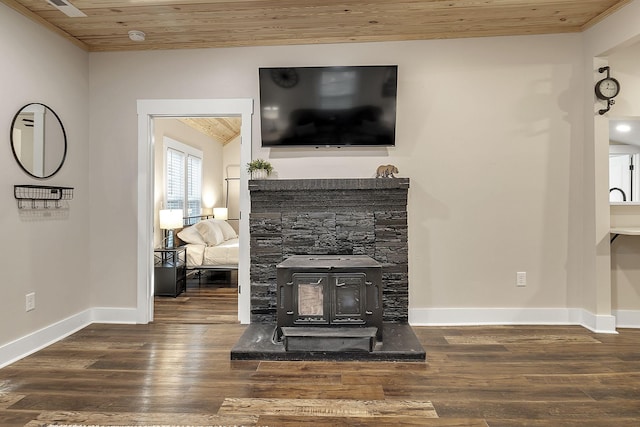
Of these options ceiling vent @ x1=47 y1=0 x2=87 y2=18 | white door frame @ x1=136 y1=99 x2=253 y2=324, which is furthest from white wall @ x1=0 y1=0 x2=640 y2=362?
ceiling vent @ x1=47 y1=0 x2=87 y2=18

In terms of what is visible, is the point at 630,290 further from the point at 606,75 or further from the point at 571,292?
the point at 606,75

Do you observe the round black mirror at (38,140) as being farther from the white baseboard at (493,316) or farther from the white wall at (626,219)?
the white wall at (626,219)

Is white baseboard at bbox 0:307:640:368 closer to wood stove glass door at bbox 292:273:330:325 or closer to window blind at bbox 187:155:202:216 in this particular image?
wood stove glass door at bbox 292:273:330:325

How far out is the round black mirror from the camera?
281 centimetres

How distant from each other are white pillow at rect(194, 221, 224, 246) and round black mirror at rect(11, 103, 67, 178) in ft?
8.01

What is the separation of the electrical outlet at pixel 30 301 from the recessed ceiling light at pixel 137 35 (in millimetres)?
2284

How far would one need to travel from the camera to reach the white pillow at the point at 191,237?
207 inches

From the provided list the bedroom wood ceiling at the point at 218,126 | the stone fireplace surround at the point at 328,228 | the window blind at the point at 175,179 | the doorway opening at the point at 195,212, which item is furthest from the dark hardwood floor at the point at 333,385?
A: the bedroom wood ceiling at the point at 218,126

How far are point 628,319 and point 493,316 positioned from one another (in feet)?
3.85

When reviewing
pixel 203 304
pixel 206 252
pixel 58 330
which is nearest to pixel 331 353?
pixel 203 304

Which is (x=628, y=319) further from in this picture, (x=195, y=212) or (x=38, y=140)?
(x=195, y=212)

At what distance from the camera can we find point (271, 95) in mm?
3416

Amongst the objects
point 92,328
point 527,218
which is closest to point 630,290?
point 527,218

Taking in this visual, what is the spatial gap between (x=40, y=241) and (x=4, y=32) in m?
1.55
